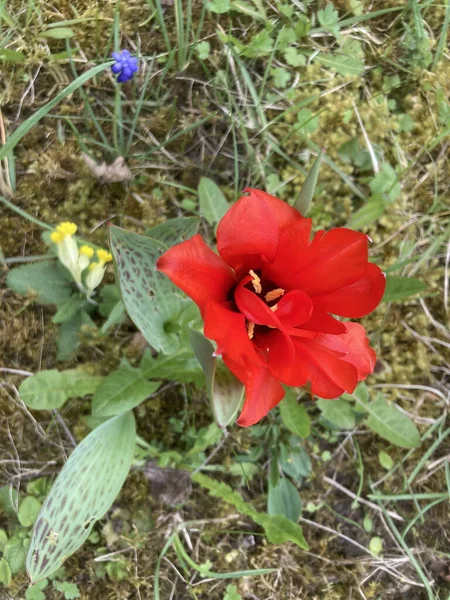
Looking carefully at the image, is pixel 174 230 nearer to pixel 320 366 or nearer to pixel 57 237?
pixel 57 237

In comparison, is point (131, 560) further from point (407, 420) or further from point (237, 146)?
point (237, 146)

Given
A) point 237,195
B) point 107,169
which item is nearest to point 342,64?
point 237,195

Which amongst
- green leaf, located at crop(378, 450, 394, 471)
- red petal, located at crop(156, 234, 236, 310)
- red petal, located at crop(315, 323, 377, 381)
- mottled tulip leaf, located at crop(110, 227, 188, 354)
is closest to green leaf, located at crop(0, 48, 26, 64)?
mottled tulip leaf, located at crop(110, 227, 188, 354)

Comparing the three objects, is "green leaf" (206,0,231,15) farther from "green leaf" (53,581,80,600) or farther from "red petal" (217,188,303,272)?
"green leaf" (53,581,80,600)

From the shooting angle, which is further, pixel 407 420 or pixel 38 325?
pixel 407 420

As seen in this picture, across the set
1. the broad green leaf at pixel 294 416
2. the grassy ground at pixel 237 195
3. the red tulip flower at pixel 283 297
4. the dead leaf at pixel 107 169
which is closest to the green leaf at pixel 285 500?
the grassy ground at pixel 237 195

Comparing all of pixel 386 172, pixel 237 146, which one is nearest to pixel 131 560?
pixel 237 146
